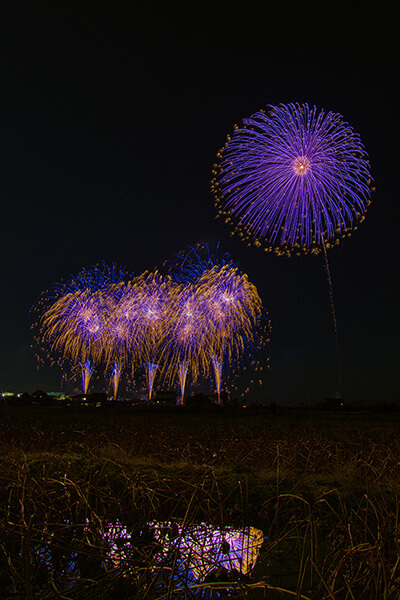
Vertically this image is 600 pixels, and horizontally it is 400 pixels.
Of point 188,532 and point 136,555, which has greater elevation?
point 188,532

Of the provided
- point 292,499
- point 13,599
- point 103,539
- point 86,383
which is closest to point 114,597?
point 103,539

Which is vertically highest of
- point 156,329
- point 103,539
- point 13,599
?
point 156,329

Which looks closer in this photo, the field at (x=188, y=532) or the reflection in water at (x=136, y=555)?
A: the field at (x=188, y=532)

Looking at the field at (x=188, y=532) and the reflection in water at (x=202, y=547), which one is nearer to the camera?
the field at (x=188, y=532)

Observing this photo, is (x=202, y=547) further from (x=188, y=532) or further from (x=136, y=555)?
(x=136, y=555)

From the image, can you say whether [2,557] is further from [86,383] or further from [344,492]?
[86,383]

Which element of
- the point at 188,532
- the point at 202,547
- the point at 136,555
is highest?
the point at 188,532

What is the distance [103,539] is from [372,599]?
7.34 ft

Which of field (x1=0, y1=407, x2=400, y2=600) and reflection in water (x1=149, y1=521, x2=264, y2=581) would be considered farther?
reflection in water (x1=149, y1=521, x2=264, y2=581)

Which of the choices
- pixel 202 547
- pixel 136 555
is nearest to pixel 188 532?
pixel 202 547

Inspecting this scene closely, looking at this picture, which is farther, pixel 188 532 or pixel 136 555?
pixel 136 555

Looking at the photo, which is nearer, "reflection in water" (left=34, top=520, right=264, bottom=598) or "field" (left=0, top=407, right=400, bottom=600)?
"field" (left=0, top=407, right=400, bottom=600)

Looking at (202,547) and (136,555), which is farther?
(136,555)

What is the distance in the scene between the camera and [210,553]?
386 centimetres
